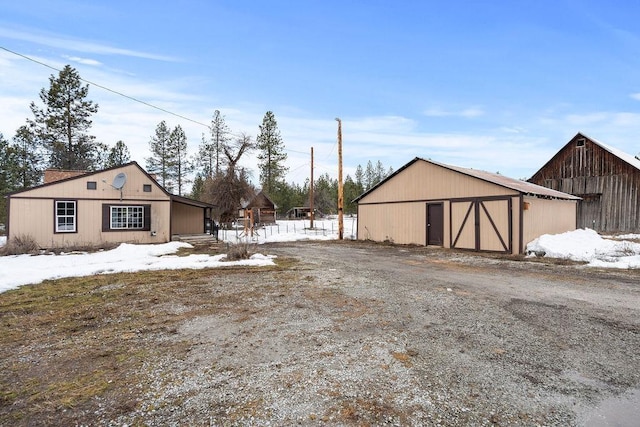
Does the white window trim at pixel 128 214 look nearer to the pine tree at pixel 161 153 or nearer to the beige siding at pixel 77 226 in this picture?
the beige siding at pixel 77 226

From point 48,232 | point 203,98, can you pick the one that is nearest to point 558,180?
point 203,98

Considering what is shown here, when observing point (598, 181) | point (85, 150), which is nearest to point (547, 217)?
point (598, 181)

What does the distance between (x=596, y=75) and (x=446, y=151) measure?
19.0 m

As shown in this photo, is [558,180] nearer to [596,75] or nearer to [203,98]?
[596,75]

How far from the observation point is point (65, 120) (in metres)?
28.2

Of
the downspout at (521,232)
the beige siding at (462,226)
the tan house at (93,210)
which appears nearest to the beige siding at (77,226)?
the tan house at (93,210)

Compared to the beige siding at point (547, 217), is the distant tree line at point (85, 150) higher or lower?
higher

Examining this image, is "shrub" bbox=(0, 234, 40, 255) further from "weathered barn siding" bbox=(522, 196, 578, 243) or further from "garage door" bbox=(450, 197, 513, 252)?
"weathered barn siding" bbox=(522, 196, 578, 243)

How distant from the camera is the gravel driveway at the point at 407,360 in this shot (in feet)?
7.79

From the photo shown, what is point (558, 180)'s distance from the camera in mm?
22156

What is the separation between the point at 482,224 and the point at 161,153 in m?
40.3

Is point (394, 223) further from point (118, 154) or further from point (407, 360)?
point (118, 154)

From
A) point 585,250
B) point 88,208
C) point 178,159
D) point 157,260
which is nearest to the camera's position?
point 157,260

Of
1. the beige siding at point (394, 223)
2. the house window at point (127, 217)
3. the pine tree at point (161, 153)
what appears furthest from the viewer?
the pine tree at point (161, 153)
